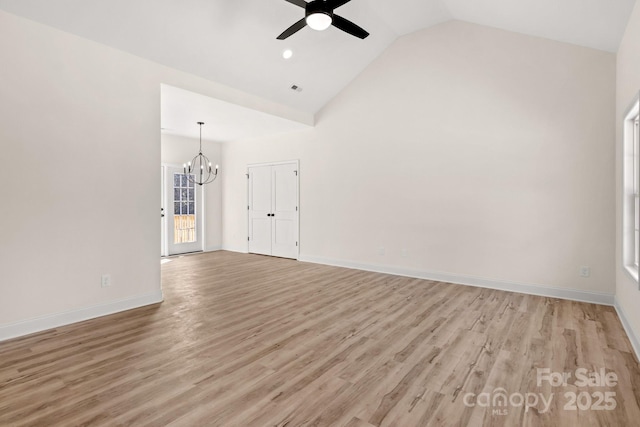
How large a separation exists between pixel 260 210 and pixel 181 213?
1931 millimetres

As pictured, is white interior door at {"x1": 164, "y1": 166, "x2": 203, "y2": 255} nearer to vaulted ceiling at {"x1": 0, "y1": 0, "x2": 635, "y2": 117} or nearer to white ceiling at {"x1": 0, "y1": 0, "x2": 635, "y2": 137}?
white ceiling at {"x1": 0, "y1": 0, "x2": 635, "y2": 137}

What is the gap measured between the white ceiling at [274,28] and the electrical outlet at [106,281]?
255 cm

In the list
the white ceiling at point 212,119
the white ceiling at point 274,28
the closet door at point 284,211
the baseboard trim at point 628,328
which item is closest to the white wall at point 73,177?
the white ceiling at point 274,28

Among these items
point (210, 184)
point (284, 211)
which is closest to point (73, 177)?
point (284, 211)

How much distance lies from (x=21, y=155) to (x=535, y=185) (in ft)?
19.4

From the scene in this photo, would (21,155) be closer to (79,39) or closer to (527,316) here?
(79,39)

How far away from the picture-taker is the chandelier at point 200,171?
7.96m

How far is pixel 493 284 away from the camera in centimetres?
479

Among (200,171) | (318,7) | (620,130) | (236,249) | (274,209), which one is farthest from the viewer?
(236,249)

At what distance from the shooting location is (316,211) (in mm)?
6707

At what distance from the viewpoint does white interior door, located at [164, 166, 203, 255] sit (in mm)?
7574

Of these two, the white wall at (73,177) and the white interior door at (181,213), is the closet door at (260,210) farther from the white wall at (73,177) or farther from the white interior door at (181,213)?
the white wall at (73,177)

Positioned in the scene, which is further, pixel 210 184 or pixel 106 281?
pixel 210 184

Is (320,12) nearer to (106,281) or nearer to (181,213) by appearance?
(106,281)
